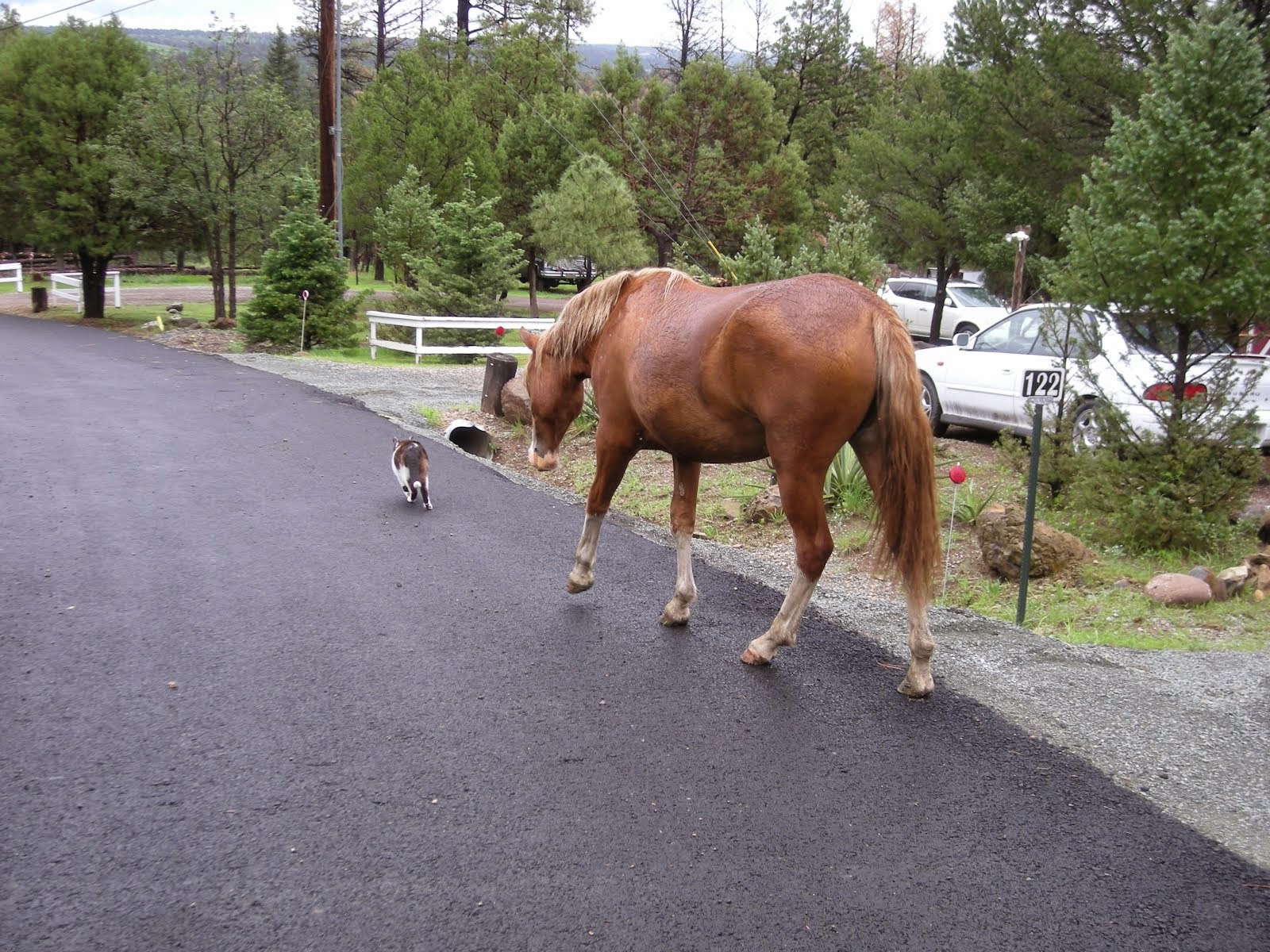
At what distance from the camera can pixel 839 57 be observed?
37.4 metres

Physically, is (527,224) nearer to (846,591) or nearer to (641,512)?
(641,512)

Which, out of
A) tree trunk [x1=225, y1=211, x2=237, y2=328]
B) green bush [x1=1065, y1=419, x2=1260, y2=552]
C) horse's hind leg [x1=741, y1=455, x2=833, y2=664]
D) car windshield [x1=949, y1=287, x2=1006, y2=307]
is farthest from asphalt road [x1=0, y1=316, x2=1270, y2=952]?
car windshield [x1=949, y1=287, x2=1006, y2=307]

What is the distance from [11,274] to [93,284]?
50.6 feet

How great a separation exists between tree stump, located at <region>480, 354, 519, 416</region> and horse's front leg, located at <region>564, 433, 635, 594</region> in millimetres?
7798

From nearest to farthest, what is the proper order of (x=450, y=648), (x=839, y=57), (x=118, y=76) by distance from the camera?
(x=450, y=648)
(x=118, y=76)
(x=839, y=57)

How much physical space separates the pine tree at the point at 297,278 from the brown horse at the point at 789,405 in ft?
55.2

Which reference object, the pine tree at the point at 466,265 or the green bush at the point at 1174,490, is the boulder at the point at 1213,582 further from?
the pine tree at the point at 466,265

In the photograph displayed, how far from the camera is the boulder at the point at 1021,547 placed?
7.02 metres

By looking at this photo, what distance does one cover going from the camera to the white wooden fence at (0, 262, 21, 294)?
34.5 meters

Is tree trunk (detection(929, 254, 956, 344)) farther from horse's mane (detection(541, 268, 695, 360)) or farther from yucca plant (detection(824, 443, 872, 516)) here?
horse's mane (detection(541, 268, 695, 360))

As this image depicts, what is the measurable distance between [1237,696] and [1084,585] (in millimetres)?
2065

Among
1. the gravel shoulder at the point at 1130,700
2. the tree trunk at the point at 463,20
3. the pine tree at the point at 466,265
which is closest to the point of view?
the gravel shoulder at the point at 1130,700

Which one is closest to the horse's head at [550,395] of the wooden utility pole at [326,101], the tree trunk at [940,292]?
the wooden utility pole at [326,101]

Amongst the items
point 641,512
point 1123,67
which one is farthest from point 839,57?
point 641,512
